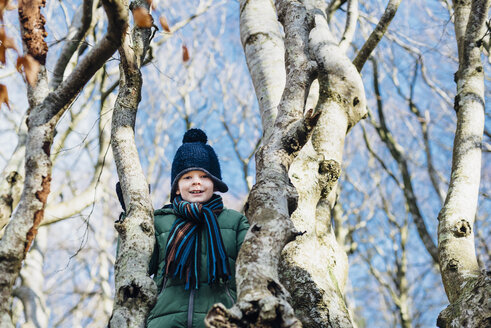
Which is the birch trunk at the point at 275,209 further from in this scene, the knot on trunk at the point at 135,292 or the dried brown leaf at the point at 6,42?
the dried brown leaf at the point at 6,42

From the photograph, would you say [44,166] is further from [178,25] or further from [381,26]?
[178,25]

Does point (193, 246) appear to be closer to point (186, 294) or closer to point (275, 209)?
point (186, 294)

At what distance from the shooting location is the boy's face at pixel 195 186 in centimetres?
280

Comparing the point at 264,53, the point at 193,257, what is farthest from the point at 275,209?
the point at 264,53

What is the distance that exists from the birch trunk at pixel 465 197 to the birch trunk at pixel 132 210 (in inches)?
48.2

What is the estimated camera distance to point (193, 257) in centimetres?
227

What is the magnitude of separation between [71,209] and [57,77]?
1.50 meters

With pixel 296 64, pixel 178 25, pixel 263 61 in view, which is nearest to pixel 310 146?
pixel 296 64

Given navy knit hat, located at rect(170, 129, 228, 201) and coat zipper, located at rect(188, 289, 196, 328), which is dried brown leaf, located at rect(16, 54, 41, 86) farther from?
coat zipper, located at rect(188, 289, 196, 328)

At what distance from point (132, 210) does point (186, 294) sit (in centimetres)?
55

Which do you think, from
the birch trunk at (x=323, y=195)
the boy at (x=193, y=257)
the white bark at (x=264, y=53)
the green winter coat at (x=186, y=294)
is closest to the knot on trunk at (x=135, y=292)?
the green winter coat at (x=186, y=294)

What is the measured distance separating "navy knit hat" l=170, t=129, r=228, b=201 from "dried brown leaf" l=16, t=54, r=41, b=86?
37.9 inches

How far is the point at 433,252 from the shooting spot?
405cm

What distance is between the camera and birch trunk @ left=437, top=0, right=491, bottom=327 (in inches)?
72.3
